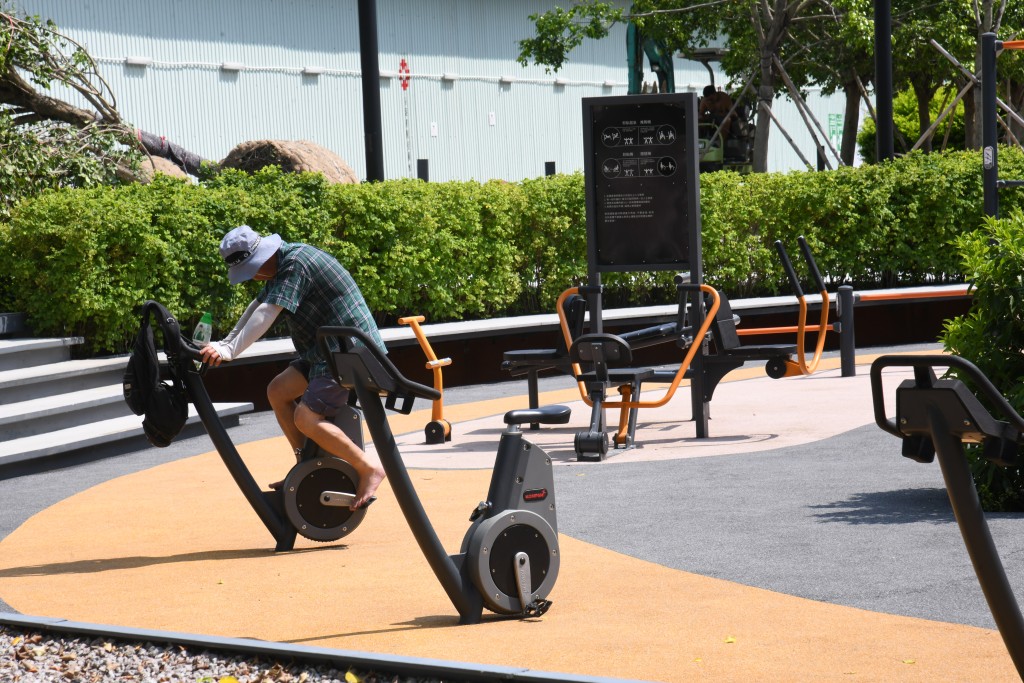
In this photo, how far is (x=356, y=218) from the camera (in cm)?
1406

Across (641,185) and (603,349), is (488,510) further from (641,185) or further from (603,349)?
(641,185)

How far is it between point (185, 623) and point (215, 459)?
15.3 ft

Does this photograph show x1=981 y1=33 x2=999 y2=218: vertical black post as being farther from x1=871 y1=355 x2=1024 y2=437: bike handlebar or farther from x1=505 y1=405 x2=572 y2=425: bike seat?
x1=871 y1=355 x2=1024 y2=437: bike handlebar

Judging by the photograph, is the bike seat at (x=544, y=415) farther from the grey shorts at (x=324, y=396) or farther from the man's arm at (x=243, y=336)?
the man's arm at (x=243, y=336)

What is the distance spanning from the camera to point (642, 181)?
11312mm

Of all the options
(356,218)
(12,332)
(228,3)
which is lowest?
(12,332)

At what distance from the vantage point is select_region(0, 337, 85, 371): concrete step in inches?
444

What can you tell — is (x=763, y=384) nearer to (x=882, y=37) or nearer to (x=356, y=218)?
(x=356, y=218)

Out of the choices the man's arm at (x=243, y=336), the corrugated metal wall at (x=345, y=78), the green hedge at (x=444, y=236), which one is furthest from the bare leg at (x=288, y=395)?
the corrugated metal wall at (x=345, y=78)

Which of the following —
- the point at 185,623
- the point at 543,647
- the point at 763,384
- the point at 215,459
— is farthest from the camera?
the point at 763,384

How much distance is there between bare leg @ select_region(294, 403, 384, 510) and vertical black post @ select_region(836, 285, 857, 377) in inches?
283

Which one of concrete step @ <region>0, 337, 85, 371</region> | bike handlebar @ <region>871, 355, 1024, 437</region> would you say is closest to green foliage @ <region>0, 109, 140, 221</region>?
concrete step @ <region>0, 337, 85, 371</region>

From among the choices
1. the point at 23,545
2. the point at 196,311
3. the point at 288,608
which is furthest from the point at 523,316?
the point at 288,608

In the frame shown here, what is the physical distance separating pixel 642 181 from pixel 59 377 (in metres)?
4.84
